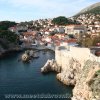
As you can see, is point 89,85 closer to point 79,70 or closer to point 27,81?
point 79,70

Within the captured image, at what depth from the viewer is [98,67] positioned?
64.4ft

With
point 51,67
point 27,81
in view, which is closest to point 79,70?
point 27,81

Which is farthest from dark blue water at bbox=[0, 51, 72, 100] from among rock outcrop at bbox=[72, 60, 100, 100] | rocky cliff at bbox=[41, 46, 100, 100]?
rock outcrop at bbox=[72, 60, 100, 100]

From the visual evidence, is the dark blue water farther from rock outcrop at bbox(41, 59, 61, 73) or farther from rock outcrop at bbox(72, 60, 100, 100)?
rock outcrop at bbox(72, 60, 100, 100)

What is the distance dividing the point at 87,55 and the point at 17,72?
9.97 meters

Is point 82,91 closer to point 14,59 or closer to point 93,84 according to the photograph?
point 93,84

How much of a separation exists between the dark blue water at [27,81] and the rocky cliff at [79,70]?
102cm

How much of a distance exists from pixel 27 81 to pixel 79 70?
4765 millimetres

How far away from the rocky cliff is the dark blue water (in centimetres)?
102

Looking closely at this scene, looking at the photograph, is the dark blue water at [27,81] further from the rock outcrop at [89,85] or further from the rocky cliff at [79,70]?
the rock outcrop at [89,85]

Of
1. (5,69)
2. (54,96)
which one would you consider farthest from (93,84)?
(5,69)

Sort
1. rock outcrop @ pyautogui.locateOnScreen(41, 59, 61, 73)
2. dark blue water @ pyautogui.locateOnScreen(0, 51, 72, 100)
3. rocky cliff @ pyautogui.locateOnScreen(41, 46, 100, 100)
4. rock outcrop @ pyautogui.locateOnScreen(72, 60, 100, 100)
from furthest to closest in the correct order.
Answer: rock outcrop @ pyautogui.locateOnScreen(41, 59, 61, 73) → dark blue water @ pyautogui.locateOnScreen(0, 51, 72, 100) → rocky cliff @ pyautogui.locateOnScreen(41, 46, 100, 100) → rock outcrop @ pyautogui.locateOnScreen(72, 60, 100, 100)

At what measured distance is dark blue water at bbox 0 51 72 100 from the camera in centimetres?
2382

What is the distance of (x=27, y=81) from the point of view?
27547 mm
